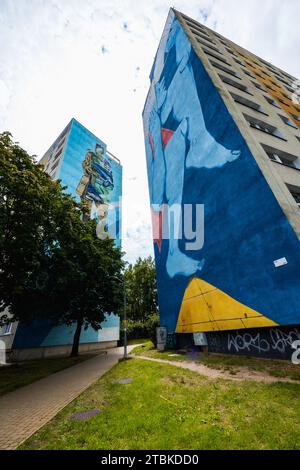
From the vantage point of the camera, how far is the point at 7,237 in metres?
14.1

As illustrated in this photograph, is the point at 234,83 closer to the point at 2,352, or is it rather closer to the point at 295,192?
the point at 295,192

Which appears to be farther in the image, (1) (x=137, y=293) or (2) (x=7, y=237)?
(1) (x=137, y=293)

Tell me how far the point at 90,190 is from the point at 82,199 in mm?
10323

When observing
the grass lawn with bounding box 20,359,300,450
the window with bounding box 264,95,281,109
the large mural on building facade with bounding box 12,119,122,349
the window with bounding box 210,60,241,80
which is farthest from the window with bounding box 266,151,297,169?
the large mural on building facade with bounding box 12,119,122,349

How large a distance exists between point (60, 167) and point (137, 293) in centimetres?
3189

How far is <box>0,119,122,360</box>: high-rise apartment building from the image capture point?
24422mm

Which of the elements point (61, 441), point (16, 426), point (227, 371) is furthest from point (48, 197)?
point (227, 371)

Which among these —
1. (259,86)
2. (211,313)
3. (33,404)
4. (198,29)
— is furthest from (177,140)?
(33,404)

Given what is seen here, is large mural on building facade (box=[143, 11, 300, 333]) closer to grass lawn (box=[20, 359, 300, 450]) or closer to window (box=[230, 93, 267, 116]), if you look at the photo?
window (box=[230, 93, 267, 116])

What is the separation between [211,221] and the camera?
16.1 metres

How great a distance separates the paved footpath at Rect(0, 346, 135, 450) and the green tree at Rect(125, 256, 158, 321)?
39995 millimetres

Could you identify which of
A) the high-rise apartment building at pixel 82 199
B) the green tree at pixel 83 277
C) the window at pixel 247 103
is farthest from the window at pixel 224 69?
the green tree at pixel 83 277

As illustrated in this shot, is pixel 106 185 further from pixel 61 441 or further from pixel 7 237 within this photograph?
pixel 61 441

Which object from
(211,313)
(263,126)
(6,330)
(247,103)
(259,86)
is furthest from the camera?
(6,330)
